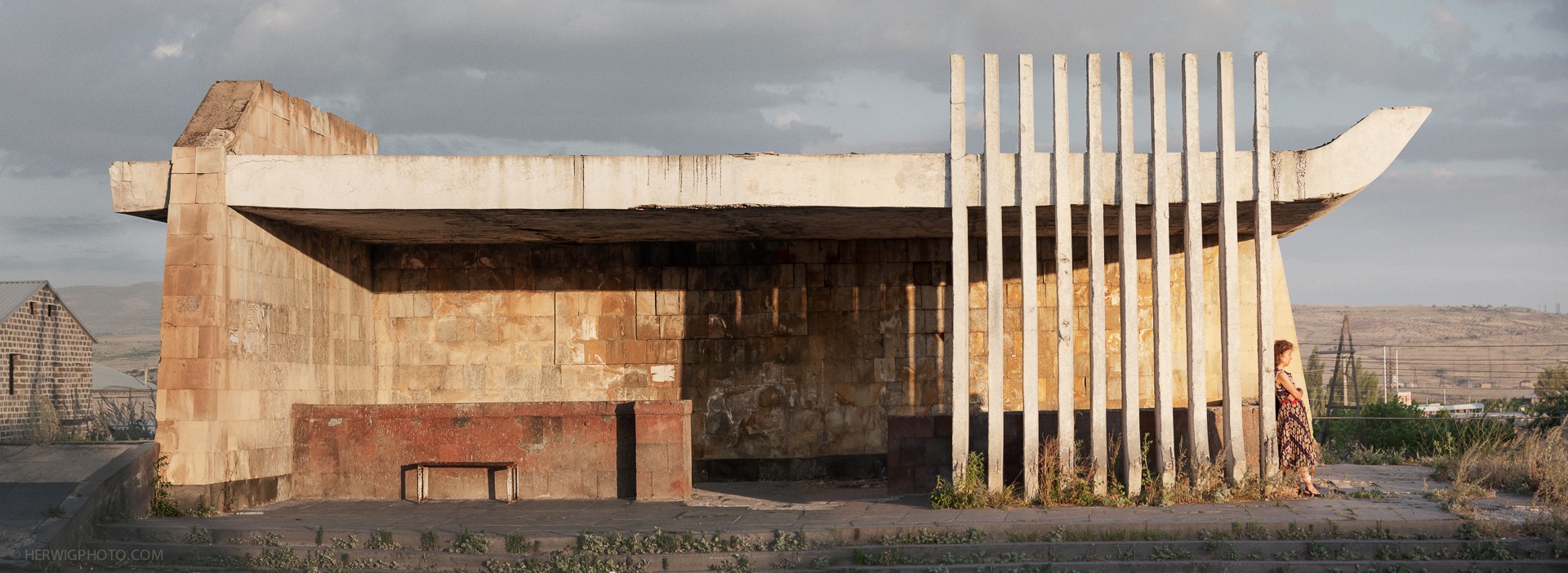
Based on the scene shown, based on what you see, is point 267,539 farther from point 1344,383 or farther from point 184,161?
point 1344,383

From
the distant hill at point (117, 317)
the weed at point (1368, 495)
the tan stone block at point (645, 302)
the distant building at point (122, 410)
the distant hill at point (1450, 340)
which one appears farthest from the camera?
the distant hill at point (117, 317)

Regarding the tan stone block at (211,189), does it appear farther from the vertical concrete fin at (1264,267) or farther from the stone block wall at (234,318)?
the vertical concrete fin at (1264,267)

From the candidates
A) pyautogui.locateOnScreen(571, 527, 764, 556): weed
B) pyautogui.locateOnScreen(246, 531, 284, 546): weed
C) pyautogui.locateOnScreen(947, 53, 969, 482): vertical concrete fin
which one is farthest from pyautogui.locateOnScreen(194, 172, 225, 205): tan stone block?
pyautogui.locateOnScreen(947, 53, 969, 482): vertical concrete fin

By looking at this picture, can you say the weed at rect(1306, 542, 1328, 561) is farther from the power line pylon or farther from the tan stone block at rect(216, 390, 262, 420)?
the power line pylon

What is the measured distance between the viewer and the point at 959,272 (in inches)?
492

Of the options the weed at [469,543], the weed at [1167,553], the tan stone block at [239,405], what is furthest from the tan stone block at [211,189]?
→ the weed at [1167,553]

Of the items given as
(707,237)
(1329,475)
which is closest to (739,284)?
(707,237)

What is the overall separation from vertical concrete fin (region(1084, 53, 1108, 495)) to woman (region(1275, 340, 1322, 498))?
5.60 feet

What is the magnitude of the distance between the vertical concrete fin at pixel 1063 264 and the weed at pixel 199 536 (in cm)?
767

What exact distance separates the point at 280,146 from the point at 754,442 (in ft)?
22.0

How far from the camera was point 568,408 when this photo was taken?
14.0 metres

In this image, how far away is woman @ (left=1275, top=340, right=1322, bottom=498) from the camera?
12.4 metres

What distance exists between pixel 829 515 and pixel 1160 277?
3888mm

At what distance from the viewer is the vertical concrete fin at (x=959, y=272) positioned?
12.4 m
